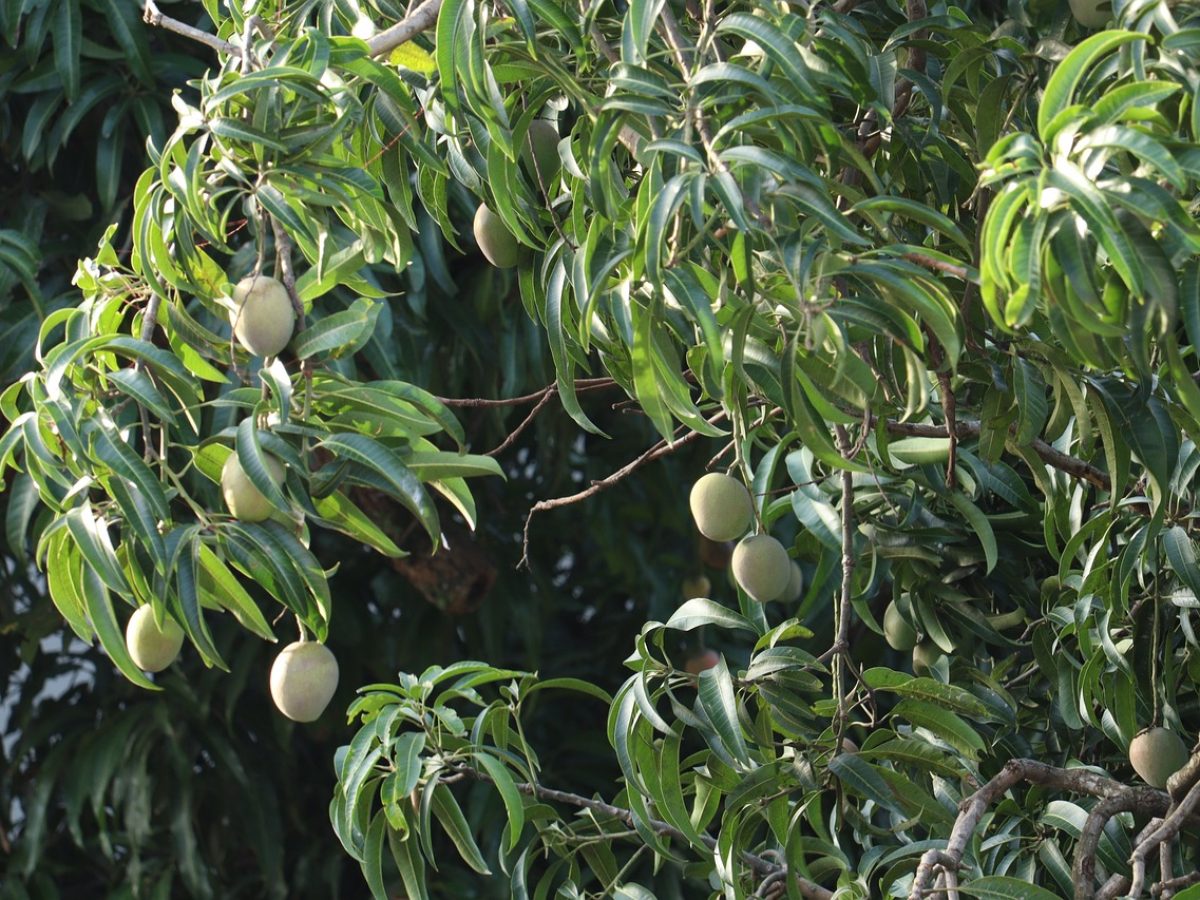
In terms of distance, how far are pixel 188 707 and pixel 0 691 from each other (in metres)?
0.45

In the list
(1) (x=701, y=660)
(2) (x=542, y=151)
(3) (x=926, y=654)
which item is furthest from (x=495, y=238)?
(1) (x=701, y=660)

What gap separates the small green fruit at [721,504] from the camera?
1.11 m

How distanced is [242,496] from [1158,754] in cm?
66

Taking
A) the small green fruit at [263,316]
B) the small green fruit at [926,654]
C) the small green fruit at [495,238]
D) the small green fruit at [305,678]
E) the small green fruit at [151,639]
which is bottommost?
the small green fruit at [926,654]

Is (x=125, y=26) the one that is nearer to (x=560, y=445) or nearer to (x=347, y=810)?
(x=560, y=445)

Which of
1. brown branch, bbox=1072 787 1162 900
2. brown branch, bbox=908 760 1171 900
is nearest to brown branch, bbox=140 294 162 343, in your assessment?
brown branch, bbox=908 760 1171 900

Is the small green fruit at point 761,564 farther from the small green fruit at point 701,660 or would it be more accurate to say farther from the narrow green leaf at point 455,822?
the small green fruit at point 701,660

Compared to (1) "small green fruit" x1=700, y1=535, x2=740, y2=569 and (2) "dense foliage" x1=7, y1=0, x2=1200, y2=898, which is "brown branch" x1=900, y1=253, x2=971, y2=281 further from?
(1) "small green fruit" x1=700, y1=535, x2=740, y2=569

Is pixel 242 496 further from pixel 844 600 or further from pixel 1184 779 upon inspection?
pixel 1184 779

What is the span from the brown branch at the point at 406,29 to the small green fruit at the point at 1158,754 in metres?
0.70

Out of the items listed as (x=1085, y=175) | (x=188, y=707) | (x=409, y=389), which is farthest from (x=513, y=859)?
(x=1085, y=175)

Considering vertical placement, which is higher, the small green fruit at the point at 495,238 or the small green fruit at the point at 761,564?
the small green fruit at the point at 495,238

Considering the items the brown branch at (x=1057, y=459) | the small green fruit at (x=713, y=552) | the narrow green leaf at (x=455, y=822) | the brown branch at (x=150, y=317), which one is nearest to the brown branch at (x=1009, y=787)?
the brown branch at (x=1057, y=459)

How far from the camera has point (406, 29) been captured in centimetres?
100
